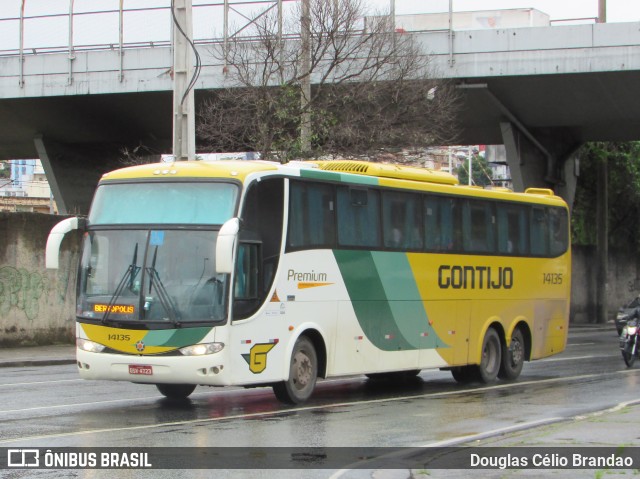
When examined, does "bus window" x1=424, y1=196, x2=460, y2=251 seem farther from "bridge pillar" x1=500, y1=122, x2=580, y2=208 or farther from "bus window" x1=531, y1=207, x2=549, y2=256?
"bridge pillar" x1=500, y1=122, x2=580, y2=208

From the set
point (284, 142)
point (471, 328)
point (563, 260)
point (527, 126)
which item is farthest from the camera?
point (527, 126)

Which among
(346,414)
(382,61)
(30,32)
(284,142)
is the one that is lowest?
(346,414)

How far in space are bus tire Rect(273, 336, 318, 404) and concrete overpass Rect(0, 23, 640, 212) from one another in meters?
17.2

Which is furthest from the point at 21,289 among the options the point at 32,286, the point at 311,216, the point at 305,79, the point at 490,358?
the point at 311,216

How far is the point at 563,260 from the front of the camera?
21500 millimetres

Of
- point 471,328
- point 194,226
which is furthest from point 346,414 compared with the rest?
point 471,328

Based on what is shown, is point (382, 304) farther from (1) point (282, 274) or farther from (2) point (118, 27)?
(2) point (118, 27)

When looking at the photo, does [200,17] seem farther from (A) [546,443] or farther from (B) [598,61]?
(A) [546,443]

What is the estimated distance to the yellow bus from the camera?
13.2 metres

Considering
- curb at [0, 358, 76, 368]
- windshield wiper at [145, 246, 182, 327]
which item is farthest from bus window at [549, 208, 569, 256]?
curb at [0, 358, 76, 368]

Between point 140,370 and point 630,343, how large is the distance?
12455 mm

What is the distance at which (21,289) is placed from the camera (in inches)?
1039

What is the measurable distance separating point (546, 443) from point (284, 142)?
57.5 ft

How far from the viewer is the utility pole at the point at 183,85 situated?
20.8m
